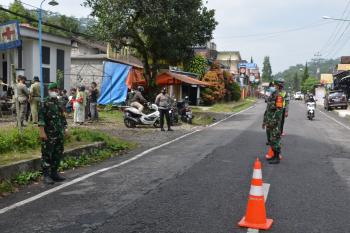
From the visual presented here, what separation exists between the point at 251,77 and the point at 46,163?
11204 centimetres

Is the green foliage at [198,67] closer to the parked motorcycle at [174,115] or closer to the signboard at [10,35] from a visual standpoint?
the parked motorcycle at [174,115]

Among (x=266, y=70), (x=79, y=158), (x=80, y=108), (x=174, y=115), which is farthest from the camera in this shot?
(x=266, y=70)

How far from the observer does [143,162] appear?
1048 cm

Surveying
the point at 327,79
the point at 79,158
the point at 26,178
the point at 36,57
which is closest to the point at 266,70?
the point at 327,79

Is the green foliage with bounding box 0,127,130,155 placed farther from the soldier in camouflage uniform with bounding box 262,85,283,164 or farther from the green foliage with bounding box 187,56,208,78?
the green foliage with bounding box 187,56,208,78

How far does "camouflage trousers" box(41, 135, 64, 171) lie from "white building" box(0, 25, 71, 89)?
1533cm

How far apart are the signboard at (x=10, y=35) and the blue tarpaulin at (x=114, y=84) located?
17617mm

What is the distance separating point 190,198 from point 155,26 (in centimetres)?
1794

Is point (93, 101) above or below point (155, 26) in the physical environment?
below

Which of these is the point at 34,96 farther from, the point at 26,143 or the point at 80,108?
the point at 26,143

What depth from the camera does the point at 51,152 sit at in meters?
7.94

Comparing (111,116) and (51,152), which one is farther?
(111,116)

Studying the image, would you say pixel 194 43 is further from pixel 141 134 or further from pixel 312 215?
pixel 312 215

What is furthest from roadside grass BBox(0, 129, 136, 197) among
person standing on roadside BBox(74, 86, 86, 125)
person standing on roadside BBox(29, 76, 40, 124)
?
person standing on roadside BBox(74, 86, 86, 125)
